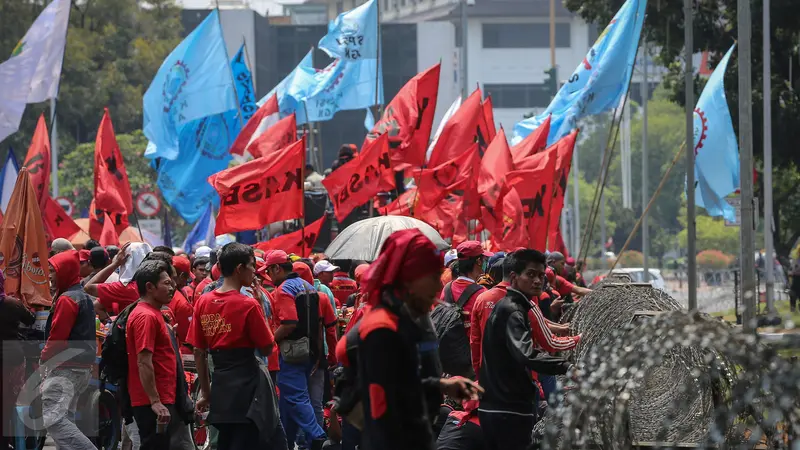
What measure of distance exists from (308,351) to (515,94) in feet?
306

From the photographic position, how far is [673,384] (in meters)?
10.4

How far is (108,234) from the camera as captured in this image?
63.0 ft

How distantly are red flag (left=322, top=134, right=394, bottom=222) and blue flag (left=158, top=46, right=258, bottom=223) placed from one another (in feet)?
19.0

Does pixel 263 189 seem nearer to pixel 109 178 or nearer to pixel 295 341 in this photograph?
pixel 109 178

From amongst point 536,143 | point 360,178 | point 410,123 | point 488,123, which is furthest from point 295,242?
point 488,123

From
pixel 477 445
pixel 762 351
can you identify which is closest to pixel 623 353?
pixel 762 351

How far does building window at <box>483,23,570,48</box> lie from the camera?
10481cm

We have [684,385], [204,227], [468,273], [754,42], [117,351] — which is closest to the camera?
[684,385]

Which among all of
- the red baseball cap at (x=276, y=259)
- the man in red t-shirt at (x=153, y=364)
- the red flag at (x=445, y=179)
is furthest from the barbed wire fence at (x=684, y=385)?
the red flag at (x=445, y=179)

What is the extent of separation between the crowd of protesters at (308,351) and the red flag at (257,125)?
34.6ft

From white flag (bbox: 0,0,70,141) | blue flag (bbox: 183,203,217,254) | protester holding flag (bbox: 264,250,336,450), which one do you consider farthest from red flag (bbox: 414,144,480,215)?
protester holding flag (bbox: 264,250,336,450)

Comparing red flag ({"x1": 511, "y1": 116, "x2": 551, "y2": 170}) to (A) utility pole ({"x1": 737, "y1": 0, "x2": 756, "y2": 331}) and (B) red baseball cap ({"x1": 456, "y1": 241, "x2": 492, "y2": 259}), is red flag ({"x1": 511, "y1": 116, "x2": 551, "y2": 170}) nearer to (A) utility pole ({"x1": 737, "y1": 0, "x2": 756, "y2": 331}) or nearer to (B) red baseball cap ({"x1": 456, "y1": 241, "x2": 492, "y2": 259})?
(A) utility pole ({"x1": 737, "y1": 0, "x2": 756, "y2": 331})

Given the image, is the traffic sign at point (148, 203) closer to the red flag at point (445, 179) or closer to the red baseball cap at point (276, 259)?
the red flag at point (445, 179)

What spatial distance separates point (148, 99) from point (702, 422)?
1772cm
